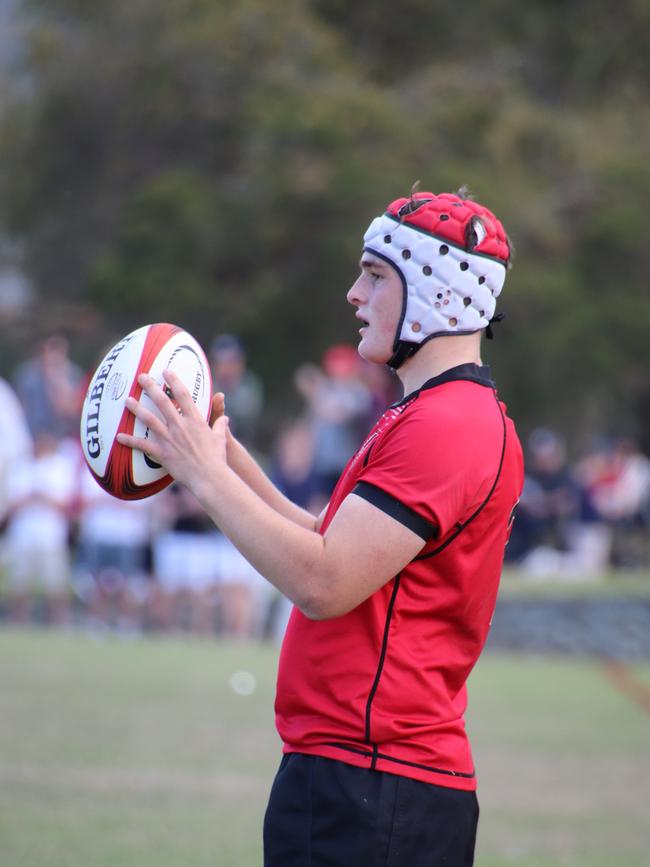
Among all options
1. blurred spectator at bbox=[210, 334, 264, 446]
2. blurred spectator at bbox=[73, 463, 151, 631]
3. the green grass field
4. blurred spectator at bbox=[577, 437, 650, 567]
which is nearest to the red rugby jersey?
the green grass field

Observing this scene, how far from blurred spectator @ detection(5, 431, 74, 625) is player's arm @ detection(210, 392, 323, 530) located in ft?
38.2

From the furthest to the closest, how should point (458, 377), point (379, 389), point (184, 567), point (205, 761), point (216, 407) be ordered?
point (184, 567) < point (379, 389) < point (205, 761) < point (216, 407) < point (458, 377)

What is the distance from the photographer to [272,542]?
288 centimetres

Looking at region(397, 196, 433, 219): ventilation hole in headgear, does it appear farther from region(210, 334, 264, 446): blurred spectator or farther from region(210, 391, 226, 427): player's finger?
region(210, 334, 264, 446): blurred spectator

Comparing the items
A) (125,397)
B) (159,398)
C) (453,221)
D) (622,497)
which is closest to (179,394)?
(159,398)

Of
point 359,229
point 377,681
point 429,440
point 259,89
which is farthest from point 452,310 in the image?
point 259,89

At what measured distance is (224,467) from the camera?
296 centimetres

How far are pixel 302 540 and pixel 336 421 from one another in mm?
9856

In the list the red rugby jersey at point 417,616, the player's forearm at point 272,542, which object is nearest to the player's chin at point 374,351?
the red rugby jersey at point 417,616

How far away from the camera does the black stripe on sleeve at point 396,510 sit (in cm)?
292

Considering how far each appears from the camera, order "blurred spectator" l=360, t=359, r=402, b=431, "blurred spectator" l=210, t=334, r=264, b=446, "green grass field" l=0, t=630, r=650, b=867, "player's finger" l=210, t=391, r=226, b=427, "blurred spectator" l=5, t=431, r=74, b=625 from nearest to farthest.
Answer: 1. "player's finger" l=210, t=391, r=226, b=427
2. "green grass field" l=0, t=630, r=650, b=867
3. "blurred spectator" l=360, t=359, r=402, b=431
4. "blurred spectator" l=210, t=334, r=264, b=446
5. "blurred spectator" l=5, t=431, r=74, b=625

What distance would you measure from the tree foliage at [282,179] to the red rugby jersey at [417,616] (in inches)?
1008

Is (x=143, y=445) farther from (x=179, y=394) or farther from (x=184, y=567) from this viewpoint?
(x=184, y=567)

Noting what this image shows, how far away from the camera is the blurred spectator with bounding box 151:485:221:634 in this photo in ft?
48.6
